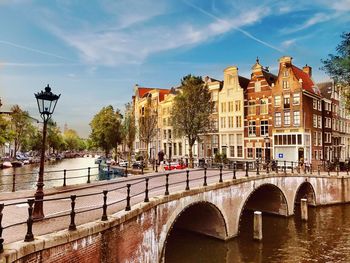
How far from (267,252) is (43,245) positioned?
549 inches

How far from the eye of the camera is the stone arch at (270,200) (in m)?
25.8

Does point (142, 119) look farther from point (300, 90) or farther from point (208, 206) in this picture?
point (208, 206)

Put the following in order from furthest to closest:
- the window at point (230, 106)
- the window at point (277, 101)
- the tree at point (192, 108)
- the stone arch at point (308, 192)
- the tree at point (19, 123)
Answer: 1. the tree at point (19, 123)
2. the window at point (230, 106)
3. the window at point (277, 101)
4. the tree at point (192, 108)
5. the stone arch at point (308, 192)

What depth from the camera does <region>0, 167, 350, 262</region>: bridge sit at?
7234 mm

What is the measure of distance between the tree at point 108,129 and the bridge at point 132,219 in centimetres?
3899

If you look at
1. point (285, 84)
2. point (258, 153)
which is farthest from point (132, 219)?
point (285, 84)

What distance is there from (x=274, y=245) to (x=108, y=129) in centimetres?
4596

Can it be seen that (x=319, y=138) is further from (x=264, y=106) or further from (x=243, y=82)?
(x=243, y=82)

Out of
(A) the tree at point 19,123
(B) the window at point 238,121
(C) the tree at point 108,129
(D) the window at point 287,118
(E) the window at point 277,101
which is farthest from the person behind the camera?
(A) the tree at point 19,123

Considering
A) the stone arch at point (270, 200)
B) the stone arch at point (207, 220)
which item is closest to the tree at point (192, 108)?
the stone arch at point (270, 200)

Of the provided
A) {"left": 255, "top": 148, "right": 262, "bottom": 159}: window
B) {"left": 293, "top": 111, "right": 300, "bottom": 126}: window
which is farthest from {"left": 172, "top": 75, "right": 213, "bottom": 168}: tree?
{"left": 293, "top": 111, "right": 300, "bottom": 126}: window

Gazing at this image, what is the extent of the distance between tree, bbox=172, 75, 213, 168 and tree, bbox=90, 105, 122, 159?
80.9 feet

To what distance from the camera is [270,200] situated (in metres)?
26.6

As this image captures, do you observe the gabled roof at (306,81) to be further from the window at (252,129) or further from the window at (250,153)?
the window at (250,153)
